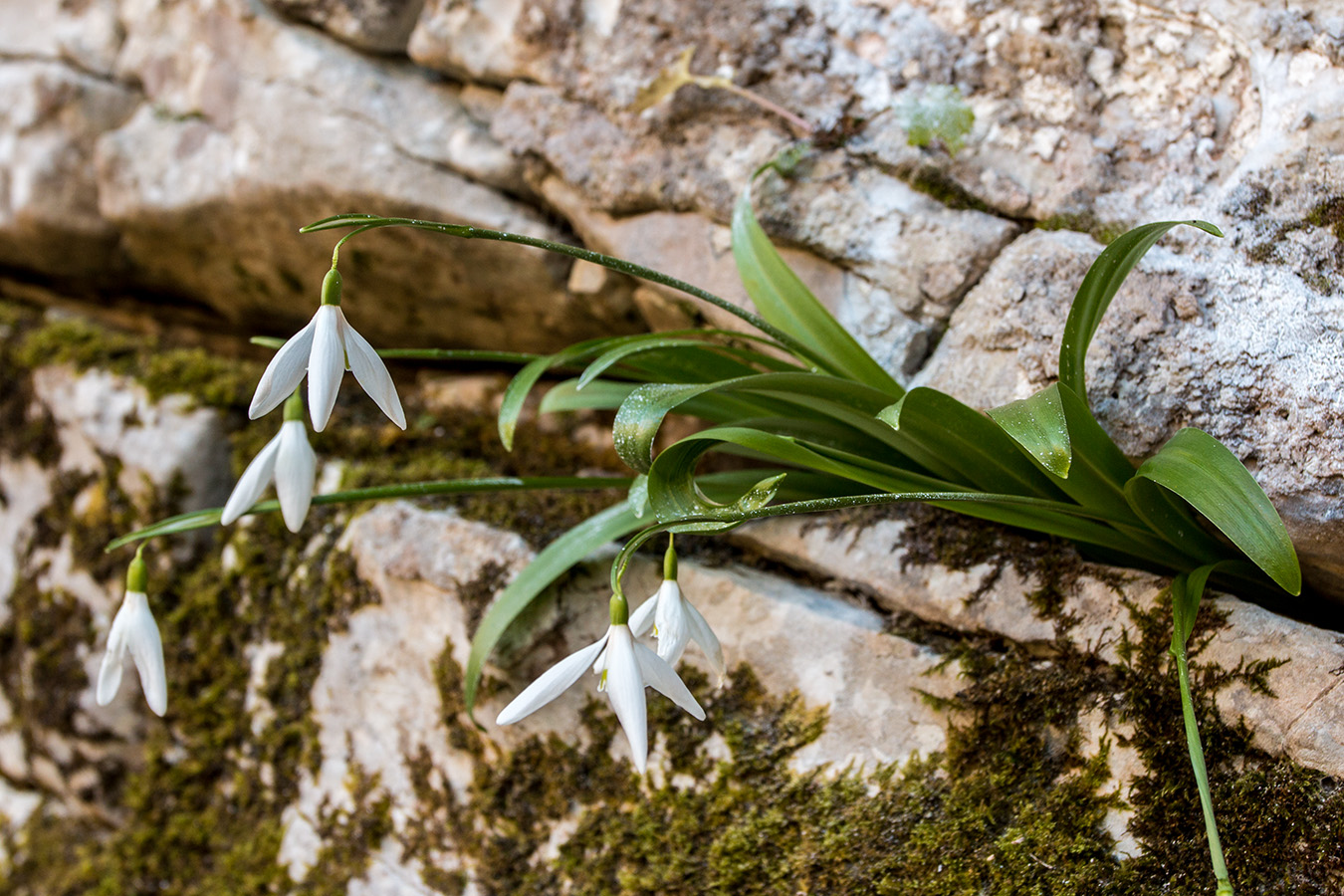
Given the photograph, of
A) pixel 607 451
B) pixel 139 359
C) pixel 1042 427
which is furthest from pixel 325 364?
pixel 139 359

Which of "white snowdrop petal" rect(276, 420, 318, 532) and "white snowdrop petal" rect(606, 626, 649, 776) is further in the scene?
"white snowdrop petal" rect(276, 420, 318, 532)

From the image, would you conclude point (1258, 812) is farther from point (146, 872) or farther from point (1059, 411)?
point (146, 872)


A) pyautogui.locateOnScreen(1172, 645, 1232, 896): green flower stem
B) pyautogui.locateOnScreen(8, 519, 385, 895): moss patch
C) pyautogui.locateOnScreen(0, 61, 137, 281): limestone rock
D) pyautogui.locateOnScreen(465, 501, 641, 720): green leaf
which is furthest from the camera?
pyautogui.locateOnScreen(0, 61, 137, 281): limestone rock

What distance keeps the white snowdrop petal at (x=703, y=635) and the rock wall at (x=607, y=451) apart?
279 mm

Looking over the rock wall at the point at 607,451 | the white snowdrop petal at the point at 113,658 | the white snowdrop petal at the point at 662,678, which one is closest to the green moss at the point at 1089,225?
the rock wall at the point at 607,451

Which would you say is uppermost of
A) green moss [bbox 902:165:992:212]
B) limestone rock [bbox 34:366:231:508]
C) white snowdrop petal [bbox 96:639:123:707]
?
green moss [bbox 902:165:992:212]

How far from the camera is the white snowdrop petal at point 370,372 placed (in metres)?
0.83

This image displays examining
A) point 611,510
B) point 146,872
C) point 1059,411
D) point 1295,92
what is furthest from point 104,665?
point 1295,92

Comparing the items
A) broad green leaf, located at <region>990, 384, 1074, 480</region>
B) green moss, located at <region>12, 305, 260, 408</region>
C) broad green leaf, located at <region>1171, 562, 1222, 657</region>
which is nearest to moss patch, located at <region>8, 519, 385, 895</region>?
green moss, located at <region>12, 305, 260, 408</region>

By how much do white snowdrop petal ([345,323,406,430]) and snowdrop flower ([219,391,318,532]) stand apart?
7.4 inches

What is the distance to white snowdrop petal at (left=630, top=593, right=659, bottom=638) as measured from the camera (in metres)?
0.88

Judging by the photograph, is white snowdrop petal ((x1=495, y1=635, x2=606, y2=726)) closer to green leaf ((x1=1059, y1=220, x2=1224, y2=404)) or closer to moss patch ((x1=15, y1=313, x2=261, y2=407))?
green leaf ((x1=1059, y1=220, x2=1224, y2=404))

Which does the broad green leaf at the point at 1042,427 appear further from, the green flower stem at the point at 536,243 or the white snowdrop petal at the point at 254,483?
the white snowdrop petal at the point at 254,483

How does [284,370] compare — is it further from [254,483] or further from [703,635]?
[703,635]
